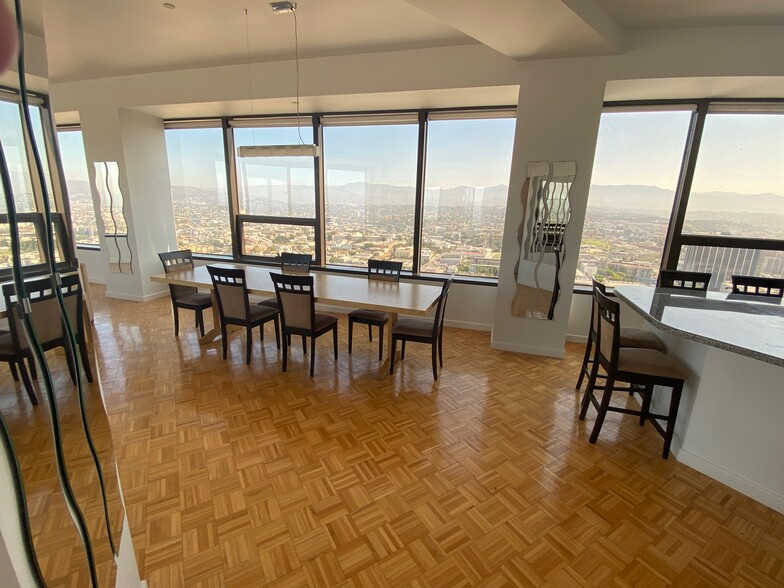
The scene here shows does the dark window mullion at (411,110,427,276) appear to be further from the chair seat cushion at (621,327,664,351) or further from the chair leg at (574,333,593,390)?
the chair seat cushion at (621,327,664,351)

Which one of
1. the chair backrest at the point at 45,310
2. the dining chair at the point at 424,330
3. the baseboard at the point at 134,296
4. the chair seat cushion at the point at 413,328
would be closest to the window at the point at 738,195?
the dining chair at the point at 424,330

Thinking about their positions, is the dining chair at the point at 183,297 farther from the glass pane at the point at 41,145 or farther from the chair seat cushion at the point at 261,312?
the glass pane at the point at 41,145

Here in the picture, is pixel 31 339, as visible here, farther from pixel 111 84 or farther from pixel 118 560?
pixel 111 84

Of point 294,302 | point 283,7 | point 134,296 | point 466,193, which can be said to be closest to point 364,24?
point 283,7

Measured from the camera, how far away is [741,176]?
3.46 metres

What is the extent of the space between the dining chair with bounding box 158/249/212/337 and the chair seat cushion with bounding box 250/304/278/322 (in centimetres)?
57

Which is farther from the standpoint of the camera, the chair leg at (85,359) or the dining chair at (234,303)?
the dining chair at (234,303)

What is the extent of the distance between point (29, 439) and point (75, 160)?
656 cm

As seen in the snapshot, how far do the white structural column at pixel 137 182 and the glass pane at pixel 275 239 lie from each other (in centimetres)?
126

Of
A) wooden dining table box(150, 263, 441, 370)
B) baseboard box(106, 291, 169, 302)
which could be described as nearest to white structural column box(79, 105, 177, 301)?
baseboard box(106, 291, 169, 302)

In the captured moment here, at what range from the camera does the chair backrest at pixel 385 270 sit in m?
3.78

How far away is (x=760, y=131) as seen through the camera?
3.37m

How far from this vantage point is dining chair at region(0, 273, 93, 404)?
67 centimetres

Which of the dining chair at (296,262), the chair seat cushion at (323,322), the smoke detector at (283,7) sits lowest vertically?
the chair seat cushion at (323,322)
